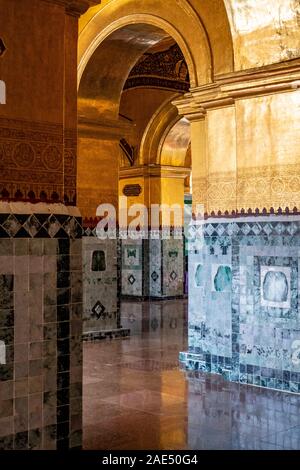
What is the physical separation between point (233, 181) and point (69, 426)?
3.70 m

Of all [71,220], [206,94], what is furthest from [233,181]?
[71,220]

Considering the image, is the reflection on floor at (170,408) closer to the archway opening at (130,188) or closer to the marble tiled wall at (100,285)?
the archway opening at (130,188)

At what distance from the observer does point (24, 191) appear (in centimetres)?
391

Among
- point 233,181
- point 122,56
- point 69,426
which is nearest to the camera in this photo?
Answer: point 69,426

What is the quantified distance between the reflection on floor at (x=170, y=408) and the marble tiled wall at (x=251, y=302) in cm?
25

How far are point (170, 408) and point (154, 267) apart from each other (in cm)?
983

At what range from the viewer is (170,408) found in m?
5.54

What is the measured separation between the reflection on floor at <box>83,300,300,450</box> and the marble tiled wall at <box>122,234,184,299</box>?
6.82 metres

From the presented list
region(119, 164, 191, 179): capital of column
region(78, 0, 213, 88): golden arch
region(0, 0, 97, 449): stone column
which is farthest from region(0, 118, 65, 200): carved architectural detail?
region(119, 164, 191, 179): capital of column

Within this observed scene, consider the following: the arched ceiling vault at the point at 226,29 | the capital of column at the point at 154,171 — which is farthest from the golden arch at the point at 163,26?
the capital of column at the point at 154,171

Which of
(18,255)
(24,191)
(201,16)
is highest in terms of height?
(201,16)

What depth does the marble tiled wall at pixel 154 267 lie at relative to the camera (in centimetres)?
1530

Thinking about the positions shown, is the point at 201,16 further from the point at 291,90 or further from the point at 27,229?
the point at 27,229

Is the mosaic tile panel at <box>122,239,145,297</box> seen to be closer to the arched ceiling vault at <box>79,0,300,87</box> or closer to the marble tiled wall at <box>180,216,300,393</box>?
the arched ceiling vault at <box>79,0,300,87</box>
